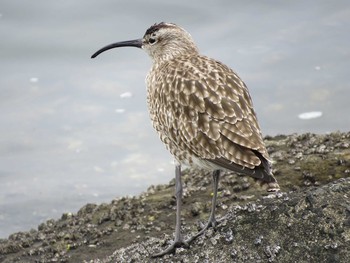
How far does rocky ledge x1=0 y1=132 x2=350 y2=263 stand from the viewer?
6711mm

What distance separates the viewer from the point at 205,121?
7.36m

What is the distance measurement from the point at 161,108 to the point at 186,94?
34 cm

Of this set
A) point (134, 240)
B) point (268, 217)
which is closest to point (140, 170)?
point (134, 240)

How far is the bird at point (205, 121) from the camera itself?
7059mm

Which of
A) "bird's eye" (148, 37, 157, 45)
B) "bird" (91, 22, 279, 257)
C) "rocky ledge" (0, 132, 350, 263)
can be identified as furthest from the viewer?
"bird's eye" (148, 37, 157, 45)

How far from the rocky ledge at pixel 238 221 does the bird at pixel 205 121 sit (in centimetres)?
25

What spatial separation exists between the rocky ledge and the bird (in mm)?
253

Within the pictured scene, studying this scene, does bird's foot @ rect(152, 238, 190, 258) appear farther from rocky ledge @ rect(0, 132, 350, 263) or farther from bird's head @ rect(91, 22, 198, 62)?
bird's head @ rect(91, 22, 198, 62)

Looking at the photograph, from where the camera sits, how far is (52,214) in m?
12.6

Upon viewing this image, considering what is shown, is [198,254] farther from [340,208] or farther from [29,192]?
[29,192]

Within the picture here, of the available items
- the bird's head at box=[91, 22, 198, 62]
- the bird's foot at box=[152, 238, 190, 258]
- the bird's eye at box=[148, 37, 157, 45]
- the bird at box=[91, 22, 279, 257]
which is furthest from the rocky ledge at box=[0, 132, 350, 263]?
the bird's eye at box=[148, 37, 157, 45]

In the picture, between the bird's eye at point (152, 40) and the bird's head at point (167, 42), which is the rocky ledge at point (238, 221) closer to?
the bird's head at point (167, 42)

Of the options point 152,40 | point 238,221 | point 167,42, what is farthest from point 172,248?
point 152,40

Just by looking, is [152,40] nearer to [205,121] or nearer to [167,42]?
[167,42]
